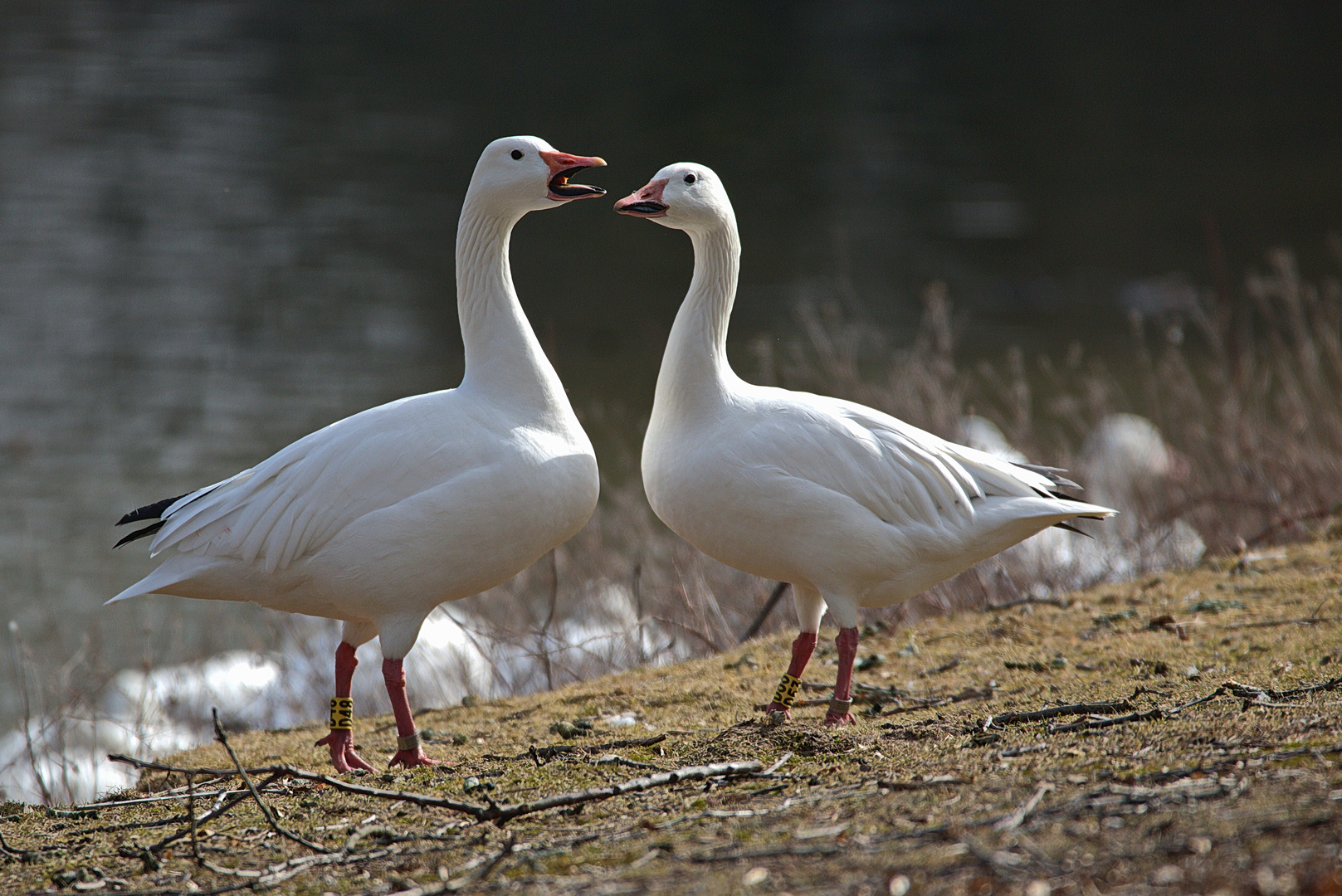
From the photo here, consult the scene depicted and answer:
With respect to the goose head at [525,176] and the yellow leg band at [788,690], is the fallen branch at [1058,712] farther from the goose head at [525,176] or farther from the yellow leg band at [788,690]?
the goose head at [525,176]

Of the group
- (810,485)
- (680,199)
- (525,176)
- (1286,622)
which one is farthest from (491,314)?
(1286,622)

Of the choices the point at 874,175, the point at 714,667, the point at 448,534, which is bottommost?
the point at 714,667

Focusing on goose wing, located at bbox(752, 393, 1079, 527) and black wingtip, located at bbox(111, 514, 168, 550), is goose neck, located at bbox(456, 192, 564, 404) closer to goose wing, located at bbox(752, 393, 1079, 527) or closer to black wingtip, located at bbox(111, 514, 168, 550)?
goose wing, located at bbox(752, 393, 1079, 527)

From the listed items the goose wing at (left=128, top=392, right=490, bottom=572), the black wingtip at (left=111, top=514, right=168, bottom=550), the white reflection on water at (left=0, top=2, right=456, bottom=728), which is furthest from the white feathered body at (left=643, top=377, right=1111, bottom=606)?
the white reflection on water at (left=0, top=2, right=456, bottom=728)

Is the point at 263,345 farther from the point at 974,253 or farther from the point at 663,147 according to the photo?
the point at 974,253

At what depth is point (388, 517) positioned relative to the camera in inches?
169

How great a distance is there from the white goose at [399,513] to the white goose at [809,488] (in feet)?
1.25

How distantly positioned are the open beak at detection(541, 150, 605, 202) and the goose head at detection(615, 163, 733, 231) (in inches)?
6.0

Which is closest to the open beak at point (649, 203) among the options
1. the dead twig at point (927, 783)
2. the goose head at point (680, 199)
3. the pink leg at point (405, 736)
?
the goose head at point (680, 199)

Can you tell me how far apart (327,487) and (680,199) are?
1.72 m

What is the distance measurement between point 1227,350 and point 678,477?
8.68 meters

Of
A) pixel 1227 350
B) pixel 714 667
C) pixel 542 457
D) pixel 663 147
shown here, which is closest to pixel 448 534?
pixel 542 457

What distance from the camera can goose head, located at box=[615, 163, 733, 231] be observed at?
15.6 feet

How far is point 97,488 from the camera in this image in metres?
11.5
